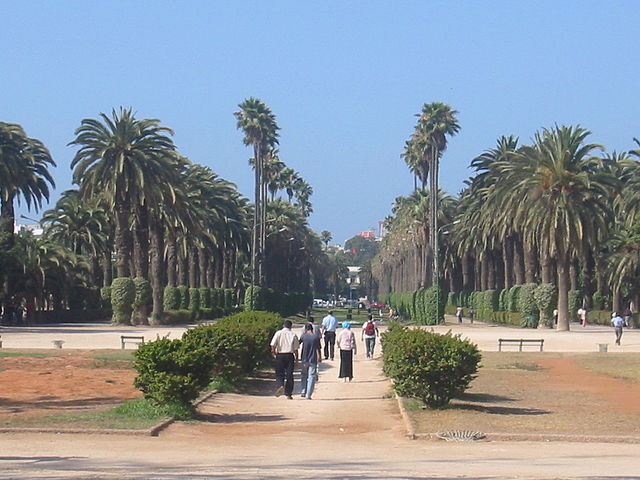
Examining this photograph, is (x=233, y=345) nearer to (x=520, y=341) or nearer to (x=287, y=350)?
(x=287, y=350)

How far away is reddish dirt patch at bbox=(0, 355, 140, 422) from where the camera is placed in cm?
2083

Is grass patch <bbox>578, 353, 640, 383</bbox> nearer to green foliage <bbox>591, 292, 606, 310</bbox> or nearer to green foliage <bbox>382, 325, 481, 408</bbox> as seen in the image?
green foliage <bbox>382, 325, 481, 408</bbox>

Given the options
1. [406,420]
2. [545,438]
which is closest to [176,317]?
[406,420]

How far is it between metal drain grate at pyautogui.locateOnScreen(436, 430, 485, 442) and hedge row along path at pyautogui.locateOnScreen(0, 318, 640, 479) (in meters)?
0.28

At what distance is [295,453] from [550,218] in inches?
1961

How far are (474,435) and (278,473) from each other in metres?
5.22

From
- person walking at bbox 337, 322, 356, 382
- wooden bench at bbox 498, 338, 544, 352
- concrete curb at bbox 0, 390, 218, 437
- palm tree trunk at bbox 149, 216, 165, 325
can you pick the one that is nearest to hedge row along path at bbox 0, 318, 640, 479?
concrete curb at bbox 0, 390, 218, 437

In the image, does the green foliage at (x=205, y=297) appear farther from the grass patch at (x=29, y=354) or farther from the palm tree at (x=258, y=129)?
the grass patch at (x=29, y=354)

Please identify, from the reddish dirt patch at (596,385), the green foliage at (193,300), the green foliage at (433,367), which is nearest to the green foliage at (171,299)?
the green foliage at (193,300)

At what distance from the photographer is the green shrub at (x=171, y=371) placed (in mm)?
18578

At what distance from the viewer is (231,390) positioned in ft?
80.3

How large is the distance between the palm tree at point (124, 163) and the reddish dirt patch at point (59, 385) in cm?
3032

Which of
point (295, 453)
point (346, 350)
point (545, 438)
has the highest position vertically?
point (346, 350)

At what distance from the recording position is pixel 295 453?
15.2 metres
